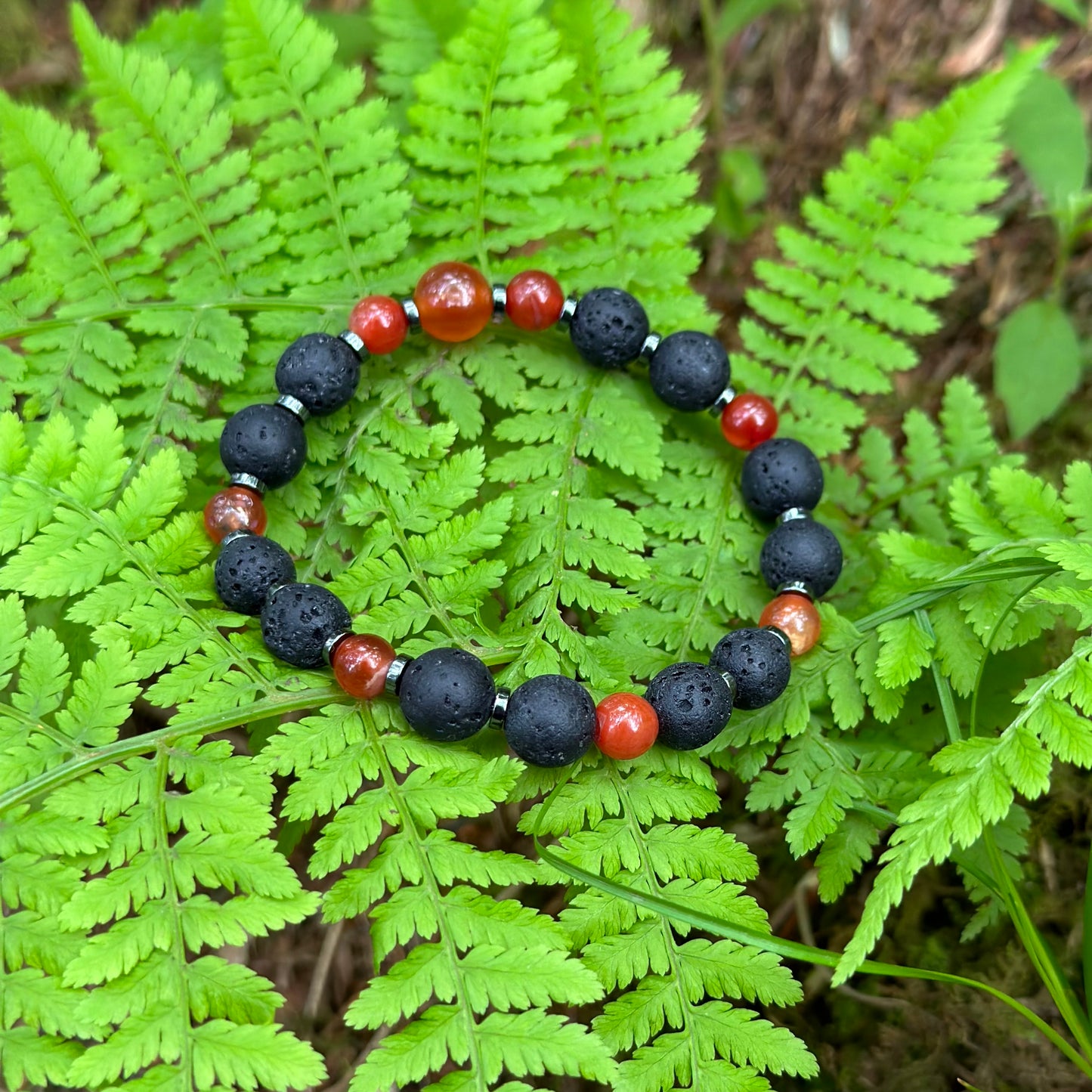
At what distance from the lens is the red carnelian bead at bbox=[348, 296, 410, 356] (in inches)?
100

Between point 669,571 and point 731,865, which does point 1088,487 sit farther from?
point 731,865

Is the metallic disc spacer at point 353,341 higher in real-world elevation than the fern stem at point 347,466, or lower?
higher

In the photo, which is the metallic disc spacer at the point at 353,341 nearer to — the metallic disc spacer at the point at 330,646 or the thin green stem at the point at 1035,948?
the metallic disc spacer at the point at 330,646

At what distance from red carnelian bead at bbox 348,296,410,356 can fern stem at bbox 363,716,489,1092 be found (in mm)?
1054

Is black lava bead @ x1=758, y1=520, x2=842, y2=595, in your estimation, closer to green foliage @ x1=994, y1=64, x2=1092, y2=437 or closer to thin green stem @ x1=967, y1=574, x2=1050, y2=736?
thin green stem @ x1=967, y1=574, x2=1050, y2=736

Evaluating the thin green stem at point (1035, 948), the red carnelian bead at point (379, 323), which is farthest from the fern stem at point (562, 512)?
the thin green stem at point (1035, 948)

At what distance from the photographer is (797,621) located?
2.38 meters

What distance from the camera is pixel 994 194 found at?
2578 millimetres

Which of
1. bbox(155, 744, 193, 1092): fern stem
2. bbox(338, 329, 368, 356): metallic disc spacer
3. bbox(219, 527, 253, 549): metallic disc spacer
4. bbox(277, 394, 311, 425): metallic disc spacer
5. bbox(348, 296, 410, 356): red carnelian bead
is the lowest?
bbox(155, 744, 193, 1092): fern stem

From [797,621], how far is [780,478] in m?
0.42

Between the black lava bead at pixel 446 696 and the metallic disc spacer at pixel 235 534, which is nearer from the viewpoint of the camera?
the black lava bead at pixel 446 696

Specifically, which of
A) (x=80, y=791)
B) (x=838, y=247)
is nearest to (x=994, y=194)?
(x=838, y=247)

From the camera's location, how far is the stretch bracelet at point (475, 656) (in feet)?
7.01

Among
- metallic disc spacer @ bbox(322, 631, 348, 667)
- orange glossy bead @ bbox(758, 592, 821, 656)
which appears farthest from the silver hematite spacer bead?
orange glossy bead @ bbox(758, 592, 821, 656)
